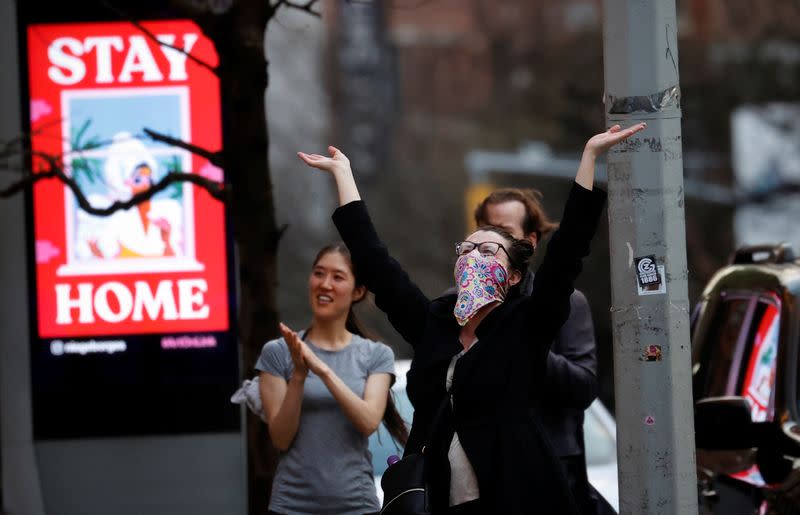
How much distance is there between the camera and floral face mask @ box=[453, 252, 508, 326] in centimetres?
418

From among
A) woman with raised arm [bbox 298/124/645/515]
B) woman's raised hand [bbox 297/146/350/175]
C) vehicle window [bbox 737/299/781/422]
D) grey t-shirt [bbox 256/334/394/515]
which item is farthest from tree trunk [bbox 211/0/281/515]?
woman with raised arm [bbox 298/124/645/515]

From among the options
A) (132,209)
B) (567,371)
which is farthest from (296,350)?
(132,209)

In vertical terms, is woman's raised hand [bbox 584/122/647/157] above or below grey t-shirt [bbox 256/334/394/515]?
above

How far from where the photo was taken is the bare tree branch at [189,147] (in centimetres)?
622

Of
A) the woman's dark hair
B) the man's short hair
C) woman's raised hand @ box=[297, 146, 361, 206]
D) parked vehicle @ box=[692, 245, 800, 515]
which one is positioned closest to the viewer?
woman's raised hand @ box=[297, 146, 361, 206]

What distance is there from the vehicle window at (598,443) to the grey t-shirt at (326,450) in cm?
188

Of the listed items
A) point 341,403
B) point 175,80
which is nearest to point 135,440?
point 175,80

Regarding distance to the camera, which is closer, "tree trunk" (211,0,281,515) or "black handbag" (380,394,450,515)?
"black handbag" (380,394,450,515)

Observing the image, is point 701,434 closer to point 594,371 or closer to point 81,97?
point 594,371

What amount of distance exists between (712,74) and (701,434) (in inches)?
1204

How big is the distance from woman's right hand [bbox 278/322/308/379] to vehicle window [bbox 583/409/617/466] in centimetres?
227

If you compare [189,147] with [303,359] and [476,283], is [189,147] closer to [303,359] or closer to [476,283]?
[303,359]

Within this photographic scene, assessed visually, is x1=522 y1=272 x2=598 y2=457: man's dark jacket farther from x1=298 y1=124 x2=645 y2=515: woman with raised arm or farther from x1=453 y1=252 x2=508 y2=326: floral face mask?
x1=453 y1=252 x2=508 y2=326: floral face mask

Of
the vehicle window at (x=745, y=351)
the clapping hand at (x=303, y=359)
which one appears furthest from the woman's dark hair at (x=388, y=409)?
the vehicle window at (x=745, y=351)
